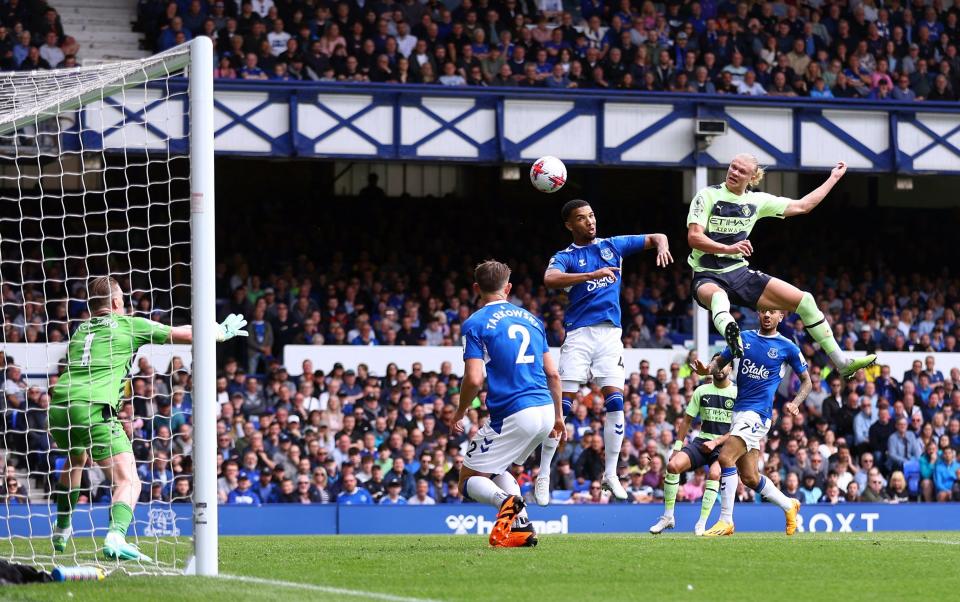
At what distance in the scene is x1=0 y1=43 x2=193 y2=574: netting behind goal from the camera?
10898 millimetres

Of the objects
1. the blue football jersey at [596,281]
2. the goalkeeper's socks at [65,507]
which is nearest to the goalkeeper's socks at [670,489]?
Result: the blue football jersey at [596,281]

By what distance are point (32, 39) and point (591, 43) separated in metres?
9.55

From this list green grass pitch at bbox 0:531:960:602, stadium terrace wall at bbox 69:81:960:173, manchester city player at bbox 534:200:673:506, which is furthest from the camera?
stadium terrace wall at bbox 69:81:960:173

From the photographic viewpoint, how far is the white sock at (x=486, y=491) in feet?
33.7

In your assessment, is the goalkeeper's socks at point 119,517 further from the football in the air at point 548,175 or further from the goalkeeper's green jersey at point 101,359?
the football in the air at point 548,175

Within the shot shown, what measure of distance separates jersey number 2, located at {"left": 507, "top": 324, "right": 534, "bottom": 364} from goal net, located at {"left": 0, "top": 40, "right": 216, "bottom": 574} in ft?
7.64

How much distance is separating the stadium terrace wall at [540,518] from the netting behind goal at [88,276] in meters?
0.87

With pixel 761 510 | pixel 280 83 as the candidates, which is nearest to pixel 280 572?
pixel 761 510

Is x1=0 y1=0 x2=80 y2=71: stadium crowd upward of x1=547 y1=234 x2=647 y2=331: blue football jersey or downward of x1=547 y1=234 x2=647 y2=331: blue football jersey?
upward

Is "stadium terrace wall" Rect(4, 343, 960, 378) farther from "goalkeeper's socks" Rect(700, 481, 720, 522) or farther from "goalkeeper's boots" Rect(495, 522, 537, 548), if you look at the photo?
"goalkeeper's boots" Rect(495, 522, 537, 548)

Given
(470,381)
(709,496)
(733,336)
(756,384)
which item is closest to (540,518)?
(709,496)

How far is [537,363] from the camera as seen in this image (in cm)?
1035

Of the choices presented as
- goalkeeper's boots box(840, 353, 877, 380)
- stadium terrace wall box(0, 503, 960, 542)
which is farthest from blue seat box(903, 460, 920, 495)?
goalkeeper's boots box(840, 353, 877, 380)

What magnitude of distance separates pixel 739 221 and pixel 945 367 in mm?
13441
